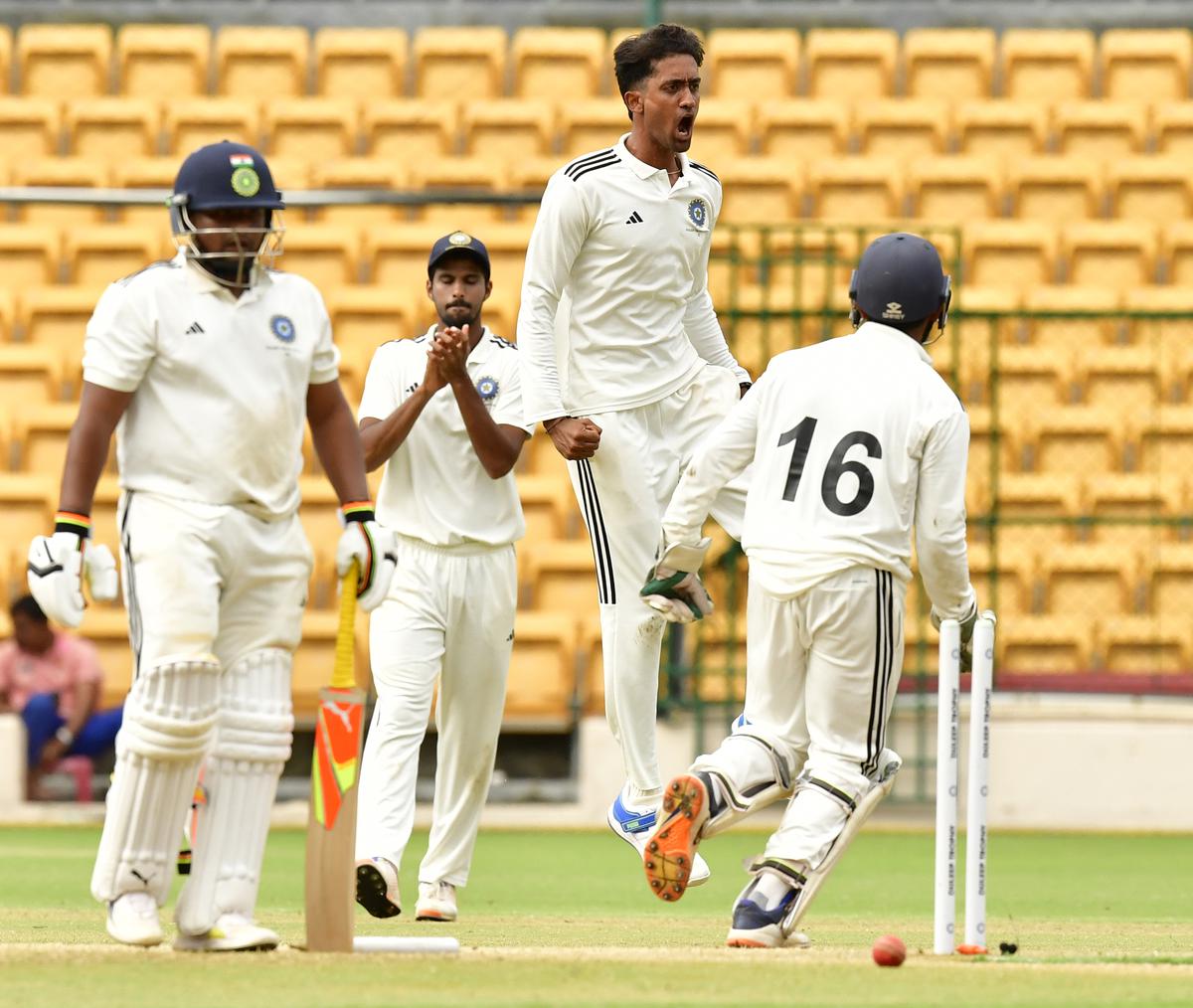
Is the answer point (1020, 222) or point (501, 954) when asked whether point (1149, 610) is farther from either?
point (501, 954)

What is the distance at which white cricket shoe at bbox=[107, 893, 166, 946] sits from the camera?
5.04 m

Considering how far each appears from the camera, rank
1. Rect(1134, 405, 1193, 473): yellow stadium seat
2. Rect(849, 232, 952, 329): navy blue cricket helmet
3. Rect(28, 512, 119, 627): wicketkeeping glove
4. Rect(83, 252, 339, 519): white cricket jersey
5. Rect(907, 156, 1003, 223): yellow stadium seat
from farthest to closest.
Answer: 1. Rect(907, 156, 1003, 223): yellow stadium seat
2. Rect(1134, 405, 1193, 473): yellow stadium seat
3. Rect(849, 232, 952, 329): navy blue cricket helmet
4. Rect(83, 252, 339, 519): white cricket jersey
5. Rect(28, 512, 119, 627): wicketkeeping glove

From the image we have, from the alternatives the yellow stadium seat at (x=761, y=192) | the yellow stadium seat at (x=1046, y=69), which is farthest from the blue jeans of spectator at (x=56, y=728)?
the yellow stadium seat at (x=1046, y=69)

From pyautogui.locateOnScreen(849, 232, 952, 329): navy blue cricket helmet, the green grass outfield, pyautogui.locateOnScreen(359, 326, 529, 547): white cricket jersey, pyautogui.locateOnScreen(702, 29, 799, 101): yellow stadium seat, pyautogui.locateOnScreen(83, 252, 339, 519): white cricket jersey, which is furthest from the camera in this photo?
pyautogui.locateOnScreen(702, 29, 799, 101): yellow stadium seat

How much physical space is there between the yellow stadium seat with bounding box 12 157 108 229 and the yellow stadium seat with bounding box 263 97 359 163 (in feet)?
4.23

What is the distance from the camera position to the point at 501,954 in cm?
517

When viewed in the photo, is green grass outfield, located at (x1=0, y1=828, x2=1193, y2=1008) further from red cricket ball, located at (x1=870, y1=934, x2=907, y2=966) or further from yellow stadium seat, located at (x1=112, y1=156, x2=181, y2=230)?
yellow stadium seat, located at (x1=112, y1=156, x2=181, y2=230)

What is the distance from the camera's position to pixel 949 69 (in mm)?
15969

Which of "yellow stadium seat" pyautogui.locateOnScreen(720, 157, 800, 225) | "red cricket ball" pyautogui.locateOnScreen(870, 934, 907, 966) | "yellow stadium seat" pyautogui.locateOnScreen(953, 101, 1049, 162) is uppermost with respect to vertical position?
"yellow stadium seat" pyautogui.locateOnScreen(953, 101, 1049, 162)

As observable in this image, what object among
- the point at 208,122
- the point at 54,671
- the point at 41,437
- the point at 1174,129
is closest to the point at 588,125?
the point at 208,122

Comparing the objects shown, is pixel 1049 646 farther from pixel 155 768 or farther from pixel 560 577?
pixel 155 768

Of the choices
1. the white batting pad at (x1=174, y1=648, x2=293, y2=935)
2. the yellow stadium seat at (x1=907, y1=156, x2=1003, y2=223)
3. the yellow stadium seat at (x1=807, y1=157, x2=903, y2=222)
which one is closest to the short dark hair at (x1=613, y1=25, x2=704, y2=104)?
the white batting pad at (x1=174, y1=648, x2=293, y2=935)

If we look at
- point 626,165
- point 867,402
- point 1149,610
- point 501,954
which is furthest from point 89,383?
Answer: point 1149,610

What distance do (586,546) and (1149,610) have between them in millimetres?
3269
